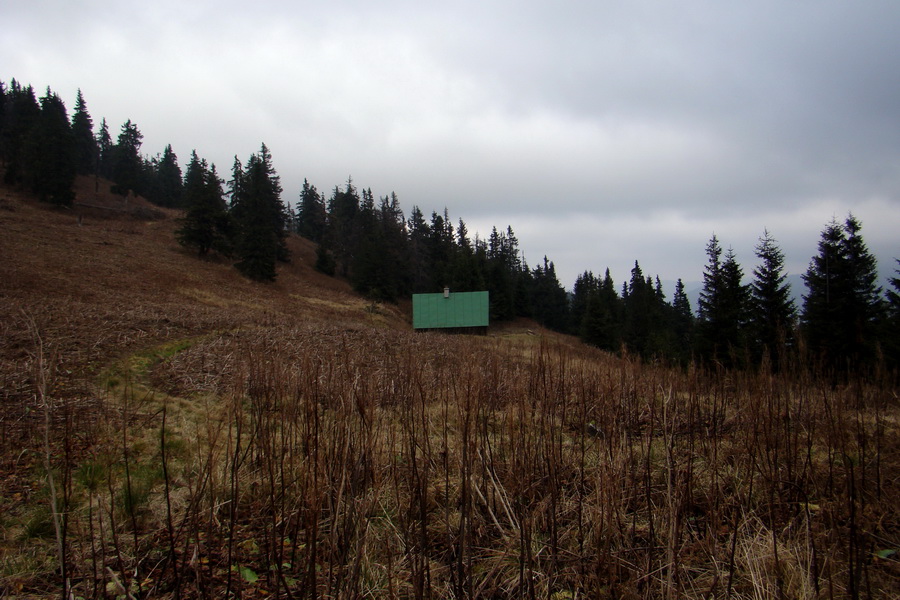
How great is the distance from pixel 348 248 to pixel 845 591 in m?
59.4

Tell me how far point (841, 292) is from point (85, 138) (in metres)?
87.6

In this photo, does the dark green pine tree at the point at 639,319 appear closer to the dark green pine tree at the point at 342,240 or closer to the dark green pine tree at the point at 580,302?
the dark green pine tree at the point at 580,302

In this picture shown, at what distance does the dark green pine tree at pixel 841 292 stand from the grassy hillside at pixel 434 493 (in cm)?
1892

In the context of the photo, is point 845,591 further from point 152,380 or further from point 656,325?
point 656,325

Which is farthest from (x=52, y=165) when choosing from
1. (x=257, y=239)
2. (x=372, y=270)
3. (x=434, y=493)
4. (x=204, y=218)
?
(x=434, y=493)

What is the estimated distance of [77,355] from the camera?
9.19m

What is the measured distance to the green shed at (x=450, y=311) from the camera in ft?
130

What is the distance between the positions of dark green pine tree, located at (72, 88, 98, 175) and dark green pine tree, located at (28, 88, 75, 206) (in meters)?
20.0

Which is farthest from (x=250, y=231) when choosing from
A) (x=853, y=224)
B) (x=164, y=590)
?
(x=853, y=224)

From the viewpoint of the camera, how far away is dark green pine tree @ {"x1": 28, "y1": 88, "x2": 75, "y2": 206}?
4156cm

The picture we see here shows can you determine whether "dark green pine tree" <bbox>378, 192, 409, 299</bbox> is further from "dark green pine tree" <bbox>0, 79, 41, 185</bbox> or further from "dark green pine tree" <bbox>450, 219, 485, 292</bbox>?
"dark green pine tree" <bbox>0, 79, 41, 185</bbox>

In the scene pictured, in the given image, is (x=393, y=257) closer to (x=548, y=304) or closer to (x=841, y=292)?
(x=548, y=304)

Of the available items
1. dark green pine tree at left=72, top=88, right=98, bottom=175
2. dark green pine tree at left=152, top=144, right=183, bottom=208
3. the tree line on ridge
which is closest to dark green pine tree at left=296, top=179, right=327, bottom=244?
the tree line on ridge

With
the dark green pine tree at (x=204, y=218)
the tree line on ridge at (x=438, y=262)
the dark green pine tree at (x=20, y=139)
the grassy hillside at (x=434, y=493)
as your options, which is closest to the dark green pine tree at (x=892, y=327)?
the tree line on ridge at (x=438, y=262)
